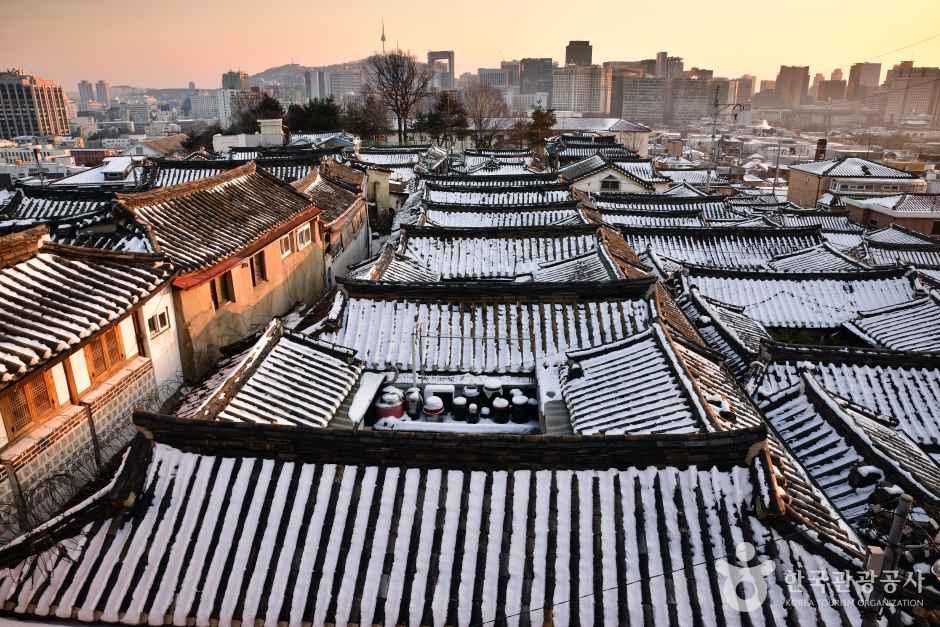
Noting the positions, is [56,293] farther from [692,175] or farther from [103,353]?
[692,175]

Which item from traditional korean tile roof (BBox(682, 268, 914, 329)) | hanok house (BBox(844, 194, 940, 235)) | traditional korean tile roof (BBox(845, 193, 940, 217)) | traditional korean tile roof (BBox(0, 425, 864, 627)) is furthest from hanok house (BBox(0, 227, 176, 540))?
traditional korean tile roof (BBox(845, 193, 940, 217))

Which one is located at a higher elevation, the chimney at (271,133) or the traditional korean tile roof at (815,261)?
the chimney at (271,133)

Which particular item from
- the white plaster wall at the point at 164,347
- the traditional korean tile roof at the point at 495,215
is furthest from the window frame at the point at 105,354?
the traditional korean tile roof at the point at 495,215

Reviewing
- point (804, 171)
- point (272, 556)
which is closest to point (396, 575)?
point (272, 556)

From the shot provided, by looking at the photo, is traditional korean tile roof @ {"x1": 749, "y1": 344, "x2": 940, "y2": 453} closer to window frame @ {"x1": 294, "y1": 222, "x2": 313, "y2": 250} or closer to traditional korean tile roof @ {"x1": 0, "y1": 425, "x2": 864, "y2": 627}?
traditional korean tile roof @ {"x1": 0, "y1": 425, "x2": 864, "y2": 627}

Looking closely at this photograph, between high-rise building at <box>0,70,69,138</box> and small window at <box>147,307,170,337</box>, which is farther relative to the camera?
high-rise building at <box>0,70,69,138</box>

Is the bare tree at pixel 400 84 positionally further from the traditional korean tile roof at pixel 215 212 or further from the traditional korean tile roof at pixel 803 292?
the traditional korean tile roof at pixel 803 292
